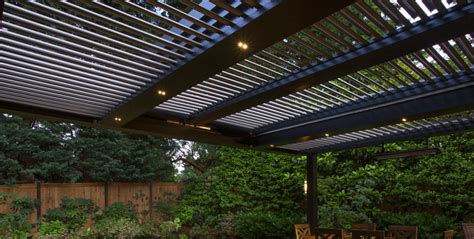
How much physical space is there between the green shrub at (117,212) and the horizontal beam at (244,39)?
6.95 meters

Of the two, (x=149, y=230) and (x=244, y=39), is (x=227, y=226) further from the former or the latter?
(x=244, y=39)

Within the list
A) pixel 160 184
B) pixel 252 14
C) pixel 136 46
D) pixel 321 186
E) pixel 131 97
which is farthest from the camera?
pixel 160 184

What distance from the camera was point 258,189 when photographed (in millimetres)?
12047

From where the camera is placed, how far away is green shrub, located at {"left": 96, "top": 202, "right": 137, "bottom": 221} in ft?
35.0

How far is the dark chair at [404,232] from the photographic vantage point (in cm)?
703

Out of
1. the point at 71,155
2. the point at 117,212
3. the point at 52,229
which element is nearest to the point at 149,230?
the point at 117,212

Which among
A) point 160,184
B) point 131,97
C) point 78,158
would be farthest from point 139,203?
point 131,97

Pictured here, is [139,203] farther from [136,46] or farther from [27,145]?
[136,46]

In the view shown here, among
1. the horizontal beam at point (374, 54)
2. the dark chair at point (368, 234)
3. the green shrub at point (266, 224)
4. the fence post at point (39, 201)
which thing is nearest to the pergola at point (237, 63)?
the horizontal beam at point (374, 54)

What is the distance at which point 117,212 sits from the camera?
10.8 meters

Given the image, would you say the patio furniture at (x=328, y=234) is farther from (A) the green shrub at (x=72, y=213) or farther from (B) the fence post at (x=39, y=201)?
(B) the fence post at (x=39, y=201)

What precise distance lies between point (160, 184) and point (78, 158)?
246 centimetres

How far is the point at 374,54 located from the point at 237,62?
112 centimetres

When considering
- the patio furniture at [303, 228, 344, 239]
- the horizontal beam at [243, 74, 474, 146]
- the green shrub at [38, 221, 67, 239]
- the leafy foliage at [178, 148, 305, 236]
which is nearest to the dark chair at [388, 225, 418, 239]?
the patio furniture at [303, 228, 344, 239]
